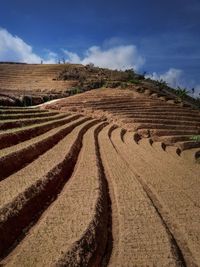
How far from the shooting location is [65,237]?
16.4 ft

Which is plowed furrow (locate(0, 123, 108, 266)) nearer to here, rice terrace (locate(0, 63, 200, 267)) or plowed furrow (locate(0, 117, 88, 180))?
rice terrace (locate(0, 63, 200, 267))

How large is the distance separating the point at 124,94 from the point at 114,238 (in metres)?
18.1

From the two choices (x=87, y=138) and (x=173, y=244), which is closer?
(x=173, y=244)

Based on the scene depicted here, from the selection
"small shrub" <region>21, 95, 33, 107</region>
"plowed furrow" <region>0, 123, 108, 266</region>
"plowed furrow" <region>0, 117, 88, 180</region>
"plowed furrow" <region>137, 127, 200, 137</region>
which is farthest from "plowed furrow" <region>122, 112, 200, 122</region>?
"plowed furrow" <region>0, 123, 108, 266</region>

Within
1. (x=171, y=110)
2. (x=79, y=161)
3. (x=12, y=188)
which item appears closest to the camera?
(x=12, y=188)

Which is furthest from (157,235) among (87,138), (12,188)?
(87,138)

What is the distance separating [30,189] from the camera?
6.11 metres

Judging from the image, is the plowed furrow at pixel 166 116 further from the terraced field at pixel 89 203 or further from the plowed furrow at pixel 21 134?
the plowed furrow at pixel 21 134

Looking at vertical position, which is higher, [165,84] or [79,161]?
[165,84]

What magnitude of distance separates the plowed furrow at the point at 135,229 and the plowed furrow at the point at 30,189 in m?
1.04

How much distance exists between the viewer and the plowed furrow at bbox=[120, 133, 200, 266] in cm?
582

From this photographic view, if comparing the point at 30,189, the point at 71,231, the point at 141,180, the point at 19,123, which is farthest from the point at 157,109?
the point at 71,231

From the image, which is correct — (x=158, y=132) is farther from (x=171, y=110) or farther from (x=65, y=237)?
(x=65, y=237)

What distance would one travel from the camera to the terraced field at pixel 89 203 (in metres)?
4.85
